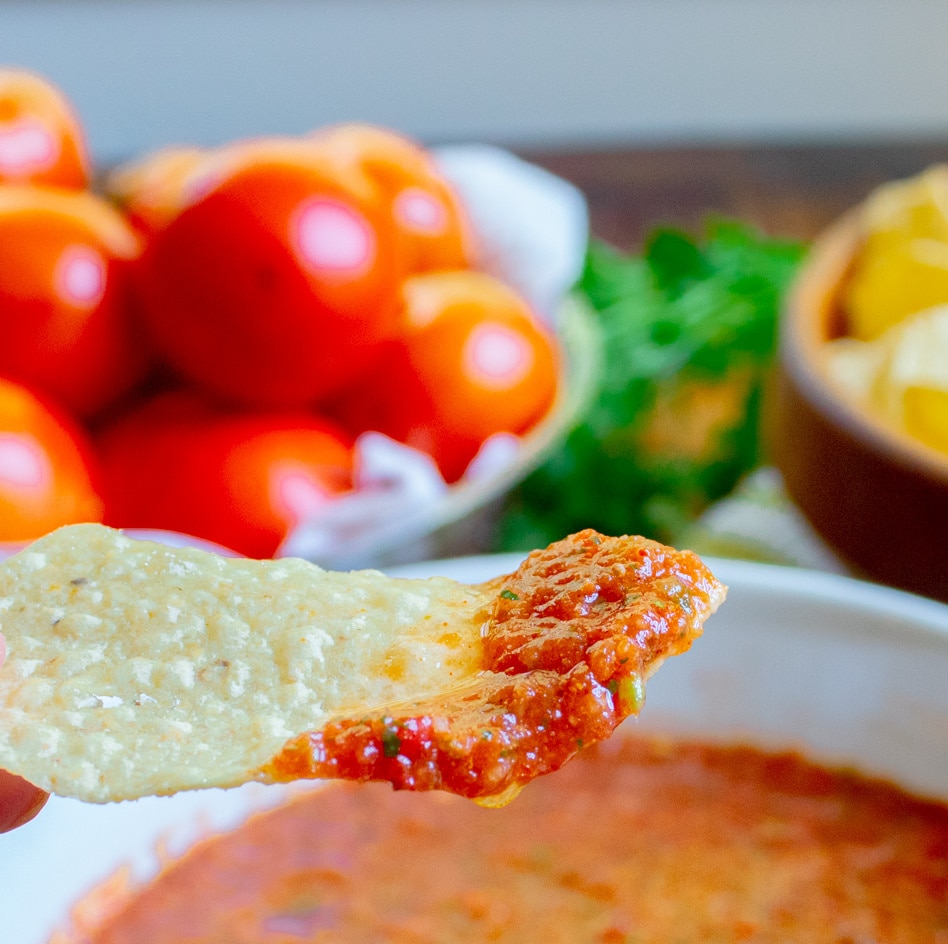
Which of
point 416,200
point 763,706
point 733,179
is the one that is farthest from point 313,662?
point 733,179

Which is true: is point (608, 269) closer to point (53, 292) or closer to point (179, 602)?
point (53, 292)

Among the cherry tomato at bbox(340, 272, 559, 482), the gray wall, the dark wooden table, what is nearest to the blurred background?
the gray wall

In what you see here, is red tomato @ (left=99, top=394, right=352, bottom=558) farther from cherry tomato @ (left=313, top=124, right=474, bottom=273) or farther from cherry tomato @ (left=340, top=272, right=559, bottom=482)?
cherry tomato @ (left=313, top=124, right=474, bottom=273)

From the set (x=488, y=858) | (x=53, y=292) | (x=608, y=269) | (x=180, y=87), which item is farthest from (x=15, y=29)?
(x=488, y=858)

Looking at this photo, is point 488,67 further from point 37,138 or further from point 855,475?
point 855,475

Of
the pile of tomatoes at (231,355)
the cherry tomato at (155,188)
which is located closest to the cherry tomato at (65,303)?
the pile of tomatoes at (231,355)
